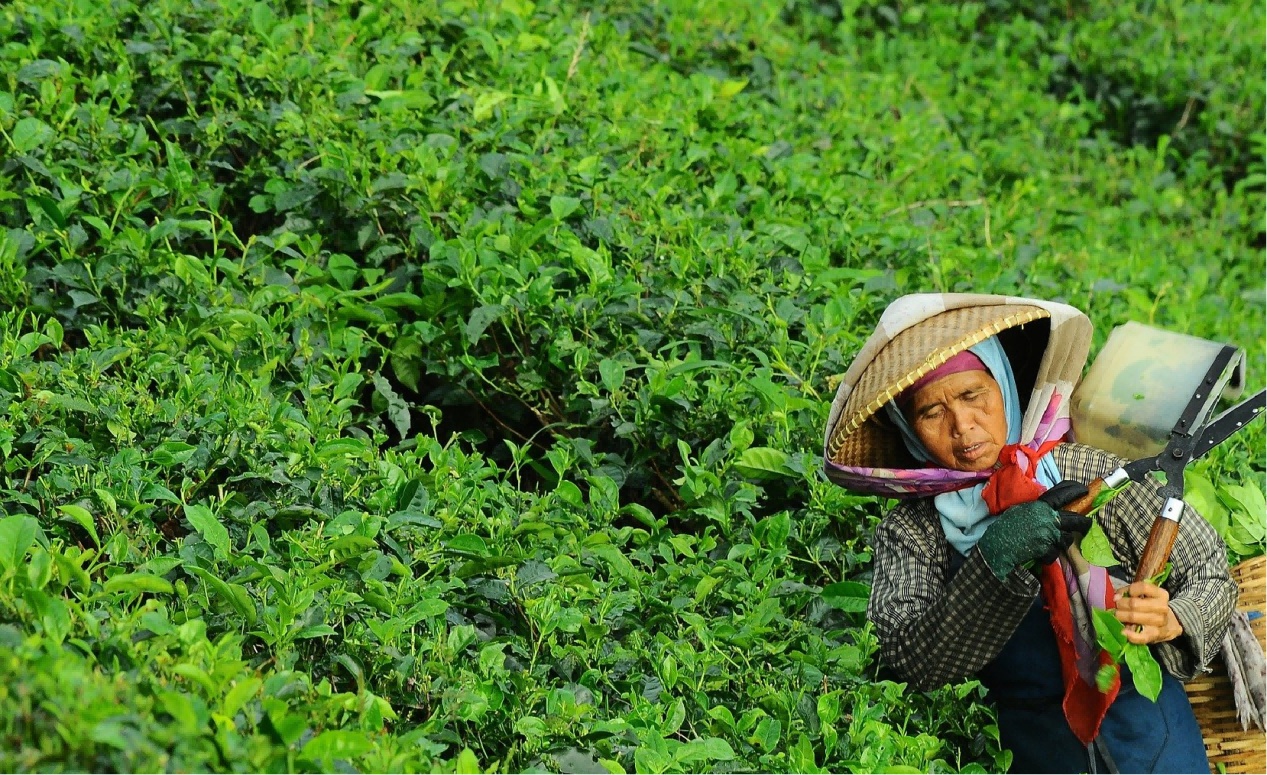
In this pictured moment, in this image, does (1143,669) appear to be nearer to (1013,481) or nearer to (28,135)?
(1013,481)

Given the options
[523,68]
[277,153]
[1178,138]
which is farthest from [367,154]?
[1178,138]

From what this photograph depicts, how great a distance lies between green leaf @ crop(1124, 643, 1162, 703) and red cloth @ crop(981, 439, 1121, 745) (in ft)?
0.26

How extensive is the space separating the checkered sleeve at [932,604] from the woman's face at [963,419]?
0.14 m

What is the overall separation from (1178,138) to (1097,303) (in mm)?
2357

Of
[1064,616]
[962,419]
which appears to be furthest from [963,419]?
[1064,616]

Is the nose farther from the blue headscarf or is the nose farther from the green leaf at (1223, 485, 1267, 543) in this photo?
the green leaf at (1223, 485, 1267, 543)

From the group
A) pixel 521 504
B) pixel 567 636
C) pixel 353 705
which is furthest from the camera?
pixel 521 504

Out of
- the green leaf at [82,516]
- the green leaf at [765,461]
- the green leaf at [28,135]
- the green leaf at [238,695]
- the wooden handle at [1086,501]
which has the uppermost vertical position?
the green leaf at [28,135]

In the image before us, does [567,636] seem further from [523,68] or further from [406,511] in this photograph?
[523,68]

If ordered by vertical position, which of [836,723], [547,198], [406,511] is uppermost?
[547,198]

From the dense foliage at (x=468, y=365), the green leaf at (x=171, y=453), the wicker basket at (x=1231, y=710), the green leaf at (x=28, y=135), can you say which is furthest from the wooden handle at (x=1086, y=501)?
the green leaf at (x=28, y=135)

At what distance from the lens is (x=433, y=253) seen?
11.4 ft

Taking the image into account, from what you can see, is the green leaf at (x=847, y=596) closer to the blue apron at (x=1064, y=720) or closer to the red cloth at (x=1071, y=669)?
the blue apron at (x=1064, y=720)

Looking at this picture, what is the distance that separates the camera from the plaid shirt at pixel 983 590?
2.39 metres
